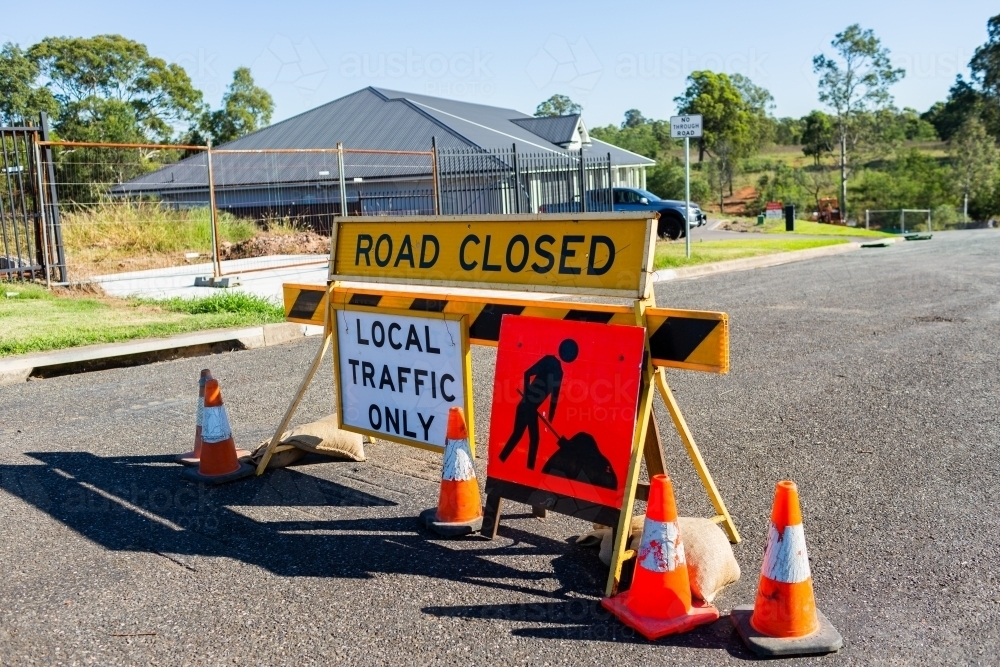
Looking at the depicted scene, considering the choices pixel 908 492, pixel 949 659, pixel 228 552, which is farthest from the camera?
pixel 908 492

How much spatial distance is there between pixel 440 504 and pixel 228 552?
105cm

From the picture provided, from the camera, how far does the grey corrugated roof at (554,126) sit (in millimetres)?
45719

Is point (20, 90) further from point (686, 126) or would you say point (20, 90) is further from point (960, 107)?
point (960, 107)

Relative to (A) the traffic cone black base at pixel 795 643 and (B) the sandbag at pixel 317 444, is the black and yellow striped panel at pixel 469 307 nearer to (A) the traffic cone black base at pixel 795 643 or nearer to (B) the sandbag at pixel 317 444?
(B) the sandbag at pixel 317 444

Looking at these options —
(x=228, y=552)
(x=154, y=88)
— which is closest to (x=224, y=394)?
(x=228, y=552)

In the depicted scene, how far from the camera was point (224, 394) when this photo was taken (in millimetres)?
7684

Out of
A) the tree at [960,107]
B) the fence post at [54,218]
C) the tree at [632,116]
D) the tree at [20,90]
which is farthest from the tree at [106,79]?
the tree at [632,116]

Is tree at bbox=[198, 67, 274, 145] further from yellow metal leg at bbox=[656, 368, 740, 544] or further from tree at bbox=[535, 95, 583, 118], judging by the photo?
yellow metal leg at bbox=[656, 368, 740, 544]

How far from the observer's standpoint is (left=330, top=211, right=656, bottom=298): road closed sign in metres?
4.23

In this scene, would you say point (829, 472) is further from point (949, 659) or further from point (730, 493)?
point (949, 659)

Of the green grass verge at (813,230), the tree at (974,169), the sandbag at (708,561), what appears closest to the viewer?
the sandbag at (708,561)

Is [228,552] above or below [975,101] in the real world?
below

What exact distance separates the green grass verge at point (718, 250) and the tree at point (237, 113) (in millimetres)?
52043

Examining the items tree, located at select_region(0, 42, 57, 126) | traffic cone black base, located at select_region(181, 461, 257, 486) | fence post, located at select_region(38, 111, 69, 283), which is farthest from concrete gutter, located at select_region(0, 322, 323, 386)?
tree, located at select_region(0, 42, 57, 126)
